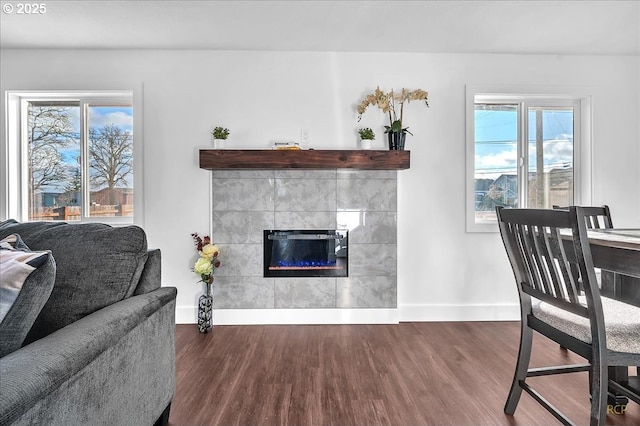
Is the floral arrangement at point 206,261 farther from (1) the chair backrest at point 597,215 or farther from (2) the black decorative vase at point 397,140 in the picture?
(1) the chair backrest at point 597,215

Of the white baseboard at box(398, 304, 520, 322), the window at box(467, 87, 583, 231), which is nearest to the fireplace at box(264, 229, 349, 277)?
the white baseboard at box(398, 304, 520, 322)

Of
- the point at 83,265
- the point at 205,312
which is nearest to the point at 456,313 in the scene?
the point at 205,312

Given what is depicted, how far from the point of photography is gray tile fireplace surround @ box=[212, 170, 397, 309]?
3309 millimetres

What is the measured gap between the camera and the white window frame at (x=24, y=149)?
3.36 meters

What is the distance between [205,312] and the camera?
121 inches

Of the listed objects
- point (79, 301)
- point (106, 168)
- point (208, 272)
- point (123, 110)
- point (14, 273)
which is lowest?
point (208, 272)

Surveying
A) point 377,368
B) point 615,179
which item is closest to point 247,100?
point 377,368

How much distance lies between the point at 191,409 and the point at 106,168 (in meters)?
2.62

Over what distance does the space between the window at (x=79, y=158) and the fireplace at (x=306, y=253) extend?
144 cm

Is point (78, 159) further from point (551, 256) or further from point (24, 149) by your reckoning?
point (551, 256)

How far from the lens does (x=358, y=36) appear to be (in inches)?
121

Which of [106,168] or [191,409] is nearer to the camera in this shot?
[191,409]

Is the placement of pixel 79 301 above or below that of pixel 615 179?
below

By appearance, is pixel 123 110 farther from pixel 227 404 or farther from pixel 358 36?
pixel 227 404
